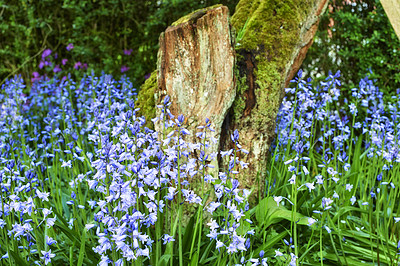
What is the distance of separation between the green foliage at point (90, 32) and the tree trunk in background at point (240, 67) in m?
3.27

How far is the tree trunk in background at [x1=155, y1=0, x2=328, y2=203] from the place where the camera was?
3.25 metres

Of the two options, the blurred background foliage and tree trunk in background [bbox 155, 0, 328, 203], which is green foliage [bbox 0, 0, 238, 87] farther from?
tree trunk in background [bbox 155, 0, 328, 203]

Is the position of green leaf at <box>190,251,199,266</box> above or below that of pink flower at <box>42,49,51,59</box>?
below

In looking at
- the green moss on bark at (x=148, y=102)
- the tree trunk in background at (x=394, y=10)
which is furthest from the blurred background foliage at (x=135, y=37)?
the green moss on bark at (x=148, y=102)

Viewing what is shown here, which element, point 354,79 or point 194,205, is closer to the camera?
point 194,205

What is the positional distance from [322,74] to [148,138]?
5.14 m

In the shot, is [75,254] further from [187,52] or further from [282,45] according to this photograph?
[282,45]

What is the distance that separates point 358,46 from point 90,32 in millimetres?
4998

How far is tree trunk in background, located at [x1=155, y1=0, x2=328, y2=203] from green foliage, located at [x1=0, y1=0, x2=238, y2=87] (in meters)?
3.27

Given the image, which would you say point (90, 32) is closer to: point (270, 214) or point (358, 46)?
point (358, 46)

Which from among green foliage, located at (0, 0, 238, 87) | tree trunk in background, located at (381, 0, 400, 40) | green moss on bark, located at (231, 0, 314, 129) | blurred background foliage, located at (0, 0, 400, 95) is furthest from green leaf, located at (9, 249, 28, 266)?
green foliage, located at (0, 0, 238, 87)

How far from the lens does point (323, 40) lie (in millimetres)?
6668

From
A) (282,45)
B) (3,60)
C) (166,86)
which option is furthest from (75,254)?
(3,60)

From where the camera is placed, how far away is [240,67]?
3.71 meters
